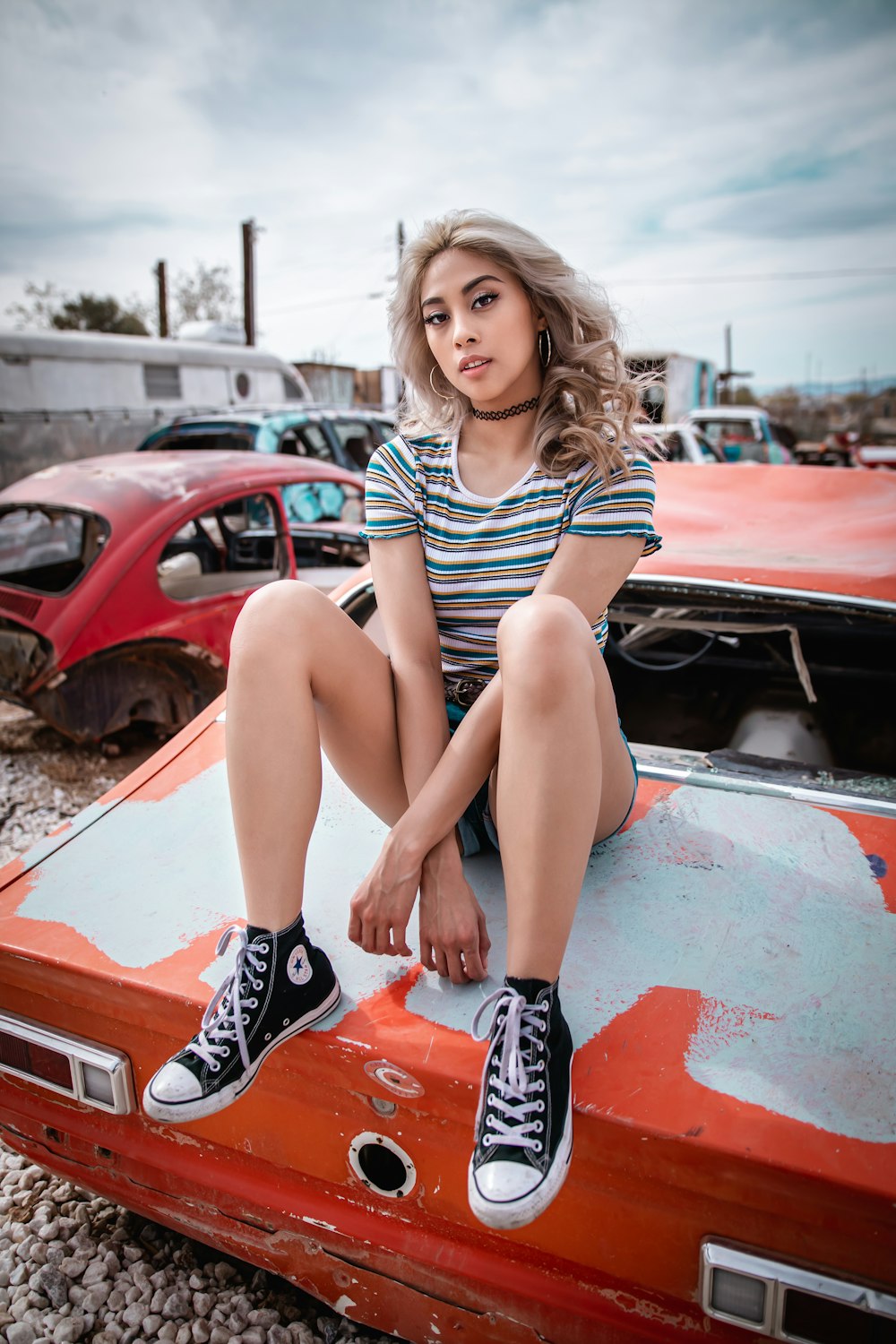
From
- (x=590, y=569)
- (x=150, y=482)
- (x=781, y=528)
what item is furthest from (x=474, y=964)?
(x=150, y=482)

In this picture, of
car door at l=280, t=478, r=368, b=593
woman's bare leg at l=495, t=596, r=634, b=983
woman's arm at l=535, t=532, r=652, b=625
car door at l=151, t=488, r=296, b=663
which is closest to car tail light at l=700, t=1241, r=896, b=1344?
woman's bare leg at l=495, t=596, r=634, b=983

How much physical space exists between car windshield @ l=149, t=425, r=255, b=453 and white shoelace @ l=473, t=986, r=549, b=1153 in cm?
635

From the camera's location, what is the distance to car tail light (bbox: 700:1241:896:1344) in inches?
37.2

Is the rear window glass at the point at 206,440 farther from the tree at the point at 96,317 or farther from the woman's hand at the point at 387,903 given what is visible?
the tree at the point at 96,317

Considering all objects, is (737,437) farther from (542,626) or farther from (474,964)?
(474,964)

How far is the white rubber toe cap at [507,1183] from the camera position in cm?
104

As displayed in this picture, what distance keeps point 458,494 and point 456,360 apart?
27 centimetres

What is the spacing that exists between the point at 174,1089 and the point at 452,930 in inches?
17.8

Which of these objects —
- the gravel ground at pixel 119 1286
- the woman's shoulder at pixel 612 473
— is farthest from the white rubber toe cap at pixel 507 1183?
the woman's shoulder at pixel 612 473

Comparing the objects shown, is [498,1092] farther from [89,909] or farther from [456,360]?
[456,360]

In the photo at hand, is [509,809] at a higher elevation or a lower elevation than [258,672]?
lower

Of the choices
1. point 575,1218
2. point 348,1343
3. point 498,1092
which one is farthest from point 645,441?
point 348,1343

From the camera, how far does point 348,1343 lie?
4.90 ft

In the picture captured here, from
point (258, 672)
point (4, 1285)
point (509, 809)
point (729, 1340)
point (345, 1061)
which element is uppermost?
point (258, 672)
